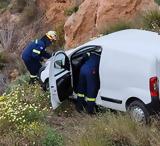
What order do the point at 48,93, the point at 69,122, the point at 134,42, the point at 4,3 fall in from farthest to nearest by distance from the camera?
the point at 4,3 < the point at 48,93 < the point at 69,122 < the point at 134,42

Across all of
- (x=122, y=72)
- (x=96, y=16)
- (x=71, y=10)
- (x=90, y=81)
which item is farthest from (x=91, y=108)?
(x=71, y=10)

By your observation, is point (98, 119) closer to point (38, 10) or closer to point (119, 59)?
point (119, 59)

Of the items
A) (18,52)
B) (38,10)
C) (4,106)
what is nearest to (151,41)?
(4,106)

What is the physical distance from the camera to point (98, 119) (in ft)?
31.0

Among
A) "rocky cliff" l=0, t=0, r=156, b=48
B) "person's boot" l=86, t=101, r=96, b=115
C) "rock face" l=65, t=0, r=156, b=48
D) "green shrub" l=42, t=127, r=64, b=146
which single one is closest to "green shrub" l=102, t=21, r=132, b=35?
→ "rocky cliff" l=0, t=0, r=156, b=48

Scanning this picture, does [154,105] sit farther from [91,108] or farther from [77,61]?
[77,61]

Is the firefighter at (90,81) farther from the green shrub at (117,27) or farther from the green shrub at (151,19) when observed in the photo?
the green shrub at (117,27)

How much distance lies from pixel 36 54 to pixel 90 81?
3.88 m

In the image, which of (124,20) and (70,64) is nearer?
(70,64)

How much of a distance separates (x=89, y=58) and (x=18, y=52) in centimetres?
1292

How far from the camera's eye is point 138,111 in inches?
386

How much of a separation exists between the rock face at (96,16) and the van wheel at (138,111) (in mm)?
7689

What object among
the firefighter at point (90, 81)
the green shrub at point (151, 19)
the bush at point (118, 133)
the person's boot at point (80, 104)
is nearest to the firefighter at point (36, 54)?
the green shrub at point (151, 19)

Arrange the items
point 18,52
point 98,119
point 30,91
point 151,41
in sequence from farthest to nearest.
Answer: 1. point 18,52
2. point 30,91
3. point 151,41
4. point 98,119
